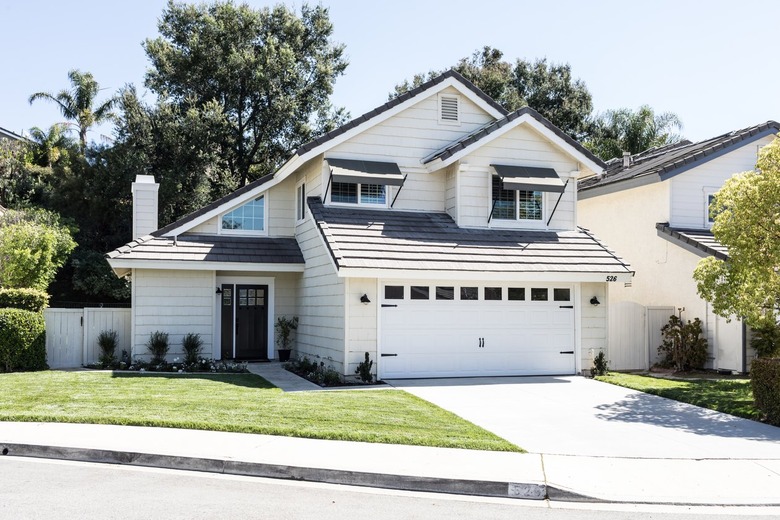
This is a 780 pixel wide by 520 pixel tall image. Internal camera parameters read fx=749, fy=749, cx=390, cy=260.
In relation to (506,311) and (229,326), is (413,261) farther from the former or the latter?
(229,326)

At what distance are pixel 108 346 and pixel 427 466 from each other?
13015 millimetres

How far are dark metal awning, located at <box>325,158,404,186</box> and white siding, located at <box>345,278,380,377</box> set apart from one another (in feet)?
9.90

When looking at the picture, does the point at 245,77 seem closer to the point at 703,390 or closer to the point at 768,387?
the point at 703,390

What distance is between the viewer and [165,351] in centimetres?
1875

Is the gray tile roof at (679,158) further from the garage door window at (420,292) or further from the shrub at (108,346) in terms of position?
the shrub at (108,346)

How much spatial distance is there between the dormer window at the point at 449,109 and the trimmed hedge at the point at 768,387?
33.5 feet

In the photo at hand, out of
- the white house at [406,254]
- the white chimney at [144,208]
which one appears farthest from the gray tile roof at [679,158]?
the white chimney at [144,208]

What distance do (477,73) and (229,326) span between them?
93.1 feet

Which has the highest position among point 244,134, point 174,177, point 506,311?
point 244,134

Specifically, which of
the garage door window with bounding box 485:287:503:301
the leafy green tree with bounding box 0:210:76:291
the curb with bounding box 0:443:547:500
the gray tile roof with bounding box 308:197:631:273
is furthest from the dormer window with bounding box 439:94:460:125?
the leafy green tree with bounding box 0:210:76:291

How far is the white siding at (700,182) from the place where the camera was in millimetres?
21141

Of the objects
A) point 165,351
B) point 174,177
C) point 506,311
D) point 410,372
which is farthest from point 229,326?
point 174,177

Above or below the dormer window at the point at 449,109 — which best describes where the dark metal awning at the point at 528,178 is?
below

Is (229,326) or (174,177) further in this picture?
(174,177)
